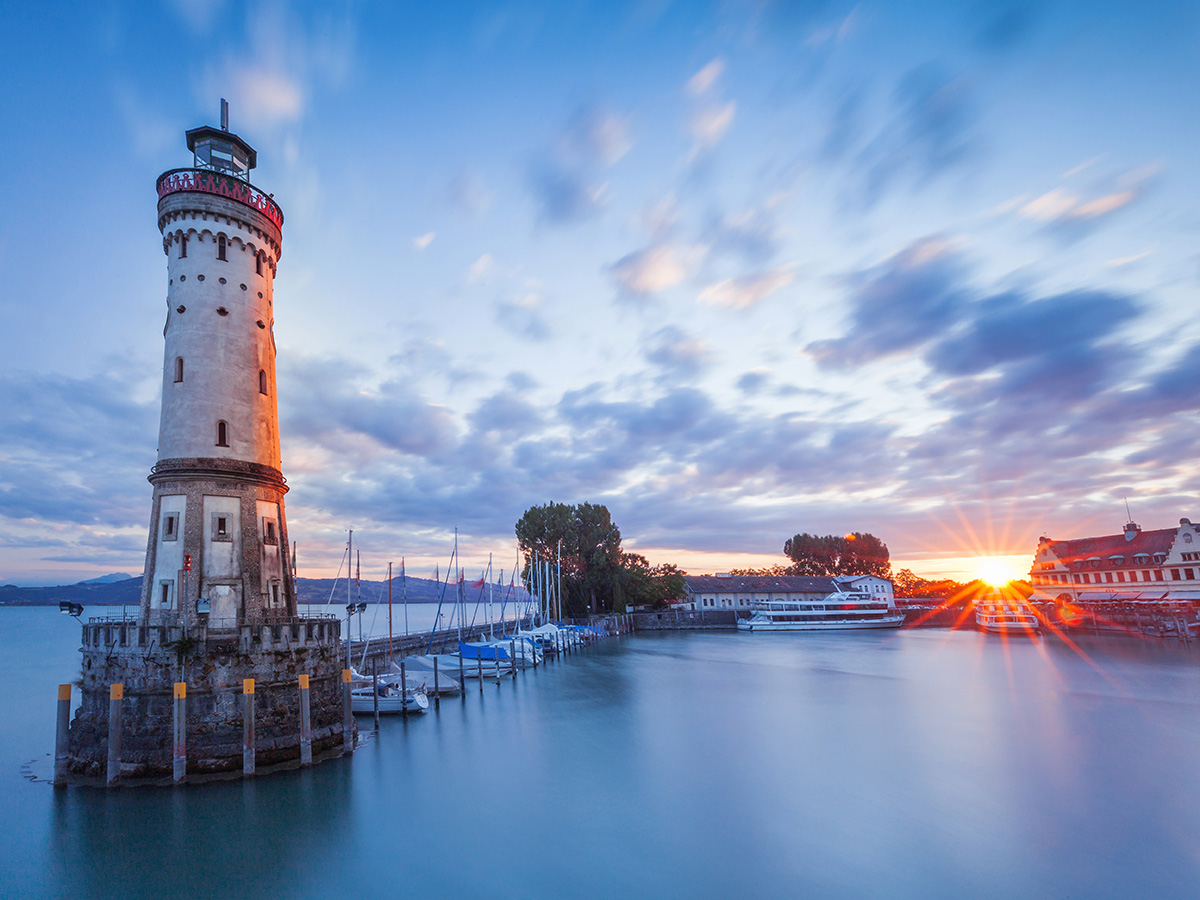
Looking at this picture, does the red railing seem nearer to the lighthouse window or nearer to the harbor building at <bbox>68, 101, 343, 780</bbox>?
the harbor building at <bbox>68, 101, 343, 780</bbox>

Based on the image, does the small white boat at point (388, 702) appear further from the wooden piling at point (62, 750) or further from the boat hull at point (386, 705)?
the wooden piling at point (62, 750)

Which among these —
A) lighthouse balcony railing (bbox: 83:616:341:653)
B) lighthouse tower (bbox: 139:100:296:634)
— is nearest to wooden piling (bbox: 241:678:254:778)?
lighthouse balcony railing (bbox: 83:616:341:653)

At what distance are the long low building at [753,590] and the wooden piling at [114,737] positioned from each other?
4385 inches

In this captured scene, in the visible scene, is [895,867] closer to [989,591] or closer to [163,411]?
[163,411]

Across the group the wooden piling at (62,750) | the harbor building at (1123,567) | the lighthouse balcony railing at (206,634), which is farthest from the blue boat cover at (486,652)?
the harbor building at (1123,567)

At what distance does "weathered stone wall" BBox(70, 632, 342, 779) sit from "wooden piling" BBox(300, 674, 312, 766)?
438mm

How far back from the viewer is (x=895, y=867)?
62.2 feet

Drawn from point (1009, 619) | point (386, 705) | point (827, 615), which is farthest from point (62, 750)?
point (827, 615)

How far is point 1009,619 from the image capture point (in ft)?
301

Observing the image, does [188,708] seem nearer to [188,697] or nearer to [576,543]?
[188,697]

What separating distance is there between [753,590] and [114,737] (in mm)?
117917

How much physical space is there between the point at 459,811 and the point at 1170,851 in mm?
24134

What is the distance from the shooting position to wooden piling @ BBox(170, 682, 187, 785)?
23.8 m

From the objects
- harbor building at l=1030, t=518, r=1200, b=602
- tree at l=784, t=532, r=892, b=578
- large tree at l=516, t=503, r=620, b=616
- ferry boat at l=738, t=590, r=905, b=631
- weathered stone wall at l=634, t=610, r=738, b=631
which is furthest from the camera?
tree at l=784, t=532, r=892, b=578
